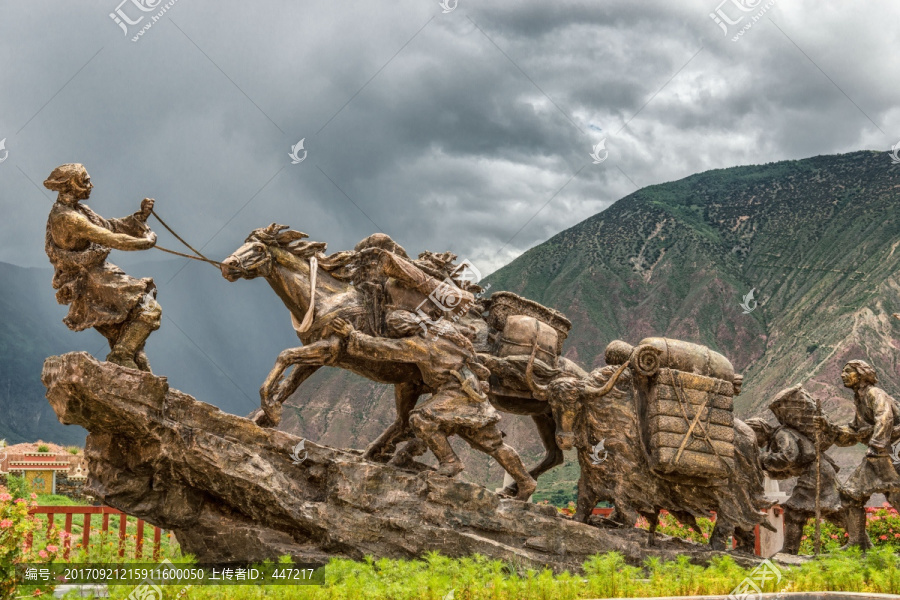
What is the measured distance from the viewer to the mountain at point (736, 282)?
26531 millimetres

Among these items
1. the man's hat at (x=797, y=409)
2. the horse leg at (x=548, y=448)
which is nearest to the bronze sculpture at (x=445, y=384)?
the horse leg at (x=548, y=448)

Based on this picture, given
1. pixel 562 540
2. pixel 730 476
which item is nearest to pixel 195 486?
pixel 562 540

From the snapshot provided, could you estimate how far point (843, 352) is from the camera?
25.6m

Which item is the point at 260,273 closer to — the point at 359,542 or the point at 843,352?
the point at 359,542

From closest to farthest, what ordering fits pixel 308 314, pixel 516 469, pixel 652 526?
pixel 308 314 → pixel 516 469 → pixel 652 526

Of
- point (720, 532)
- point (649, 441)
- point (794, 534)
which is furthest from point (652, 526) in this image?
point (794, 534)


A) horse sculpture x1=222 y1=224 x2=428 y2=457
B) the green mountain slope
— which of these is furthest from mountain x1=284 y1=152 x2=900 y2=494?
horse sculpture x1=222 y1=224 x2=428 y2=457

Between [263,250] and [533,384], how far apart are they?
3192mm

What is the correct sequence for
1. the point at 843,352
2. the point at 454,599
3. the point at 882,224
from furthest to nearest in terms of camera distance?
the point at 882,224, the point at 843,352, the point at 454,599

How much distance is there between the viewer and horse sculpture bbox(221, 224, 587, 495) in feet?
27.7

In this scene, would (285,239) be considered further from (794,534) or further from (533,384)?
(794,534)

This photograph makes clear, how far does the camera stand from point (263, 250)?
28.9 feet

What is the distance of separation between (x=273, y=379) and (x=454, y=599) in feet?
9.36

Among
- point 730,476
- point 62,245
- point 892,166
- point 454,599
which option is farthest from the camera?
point 892,166
